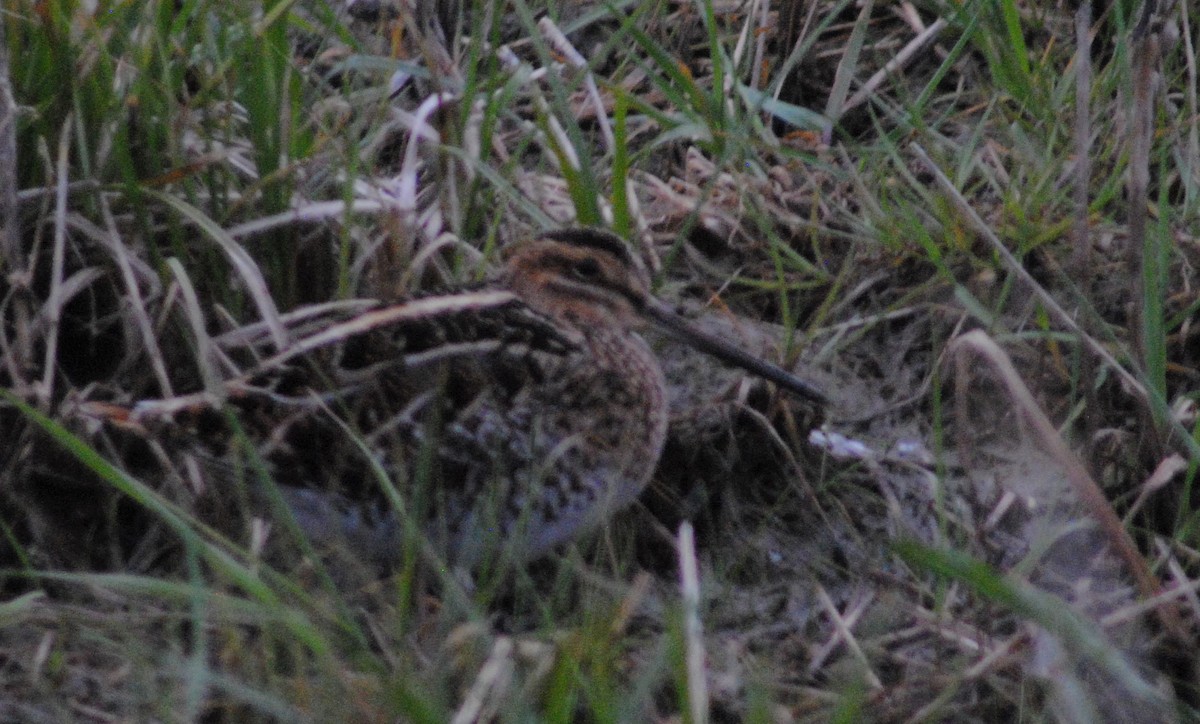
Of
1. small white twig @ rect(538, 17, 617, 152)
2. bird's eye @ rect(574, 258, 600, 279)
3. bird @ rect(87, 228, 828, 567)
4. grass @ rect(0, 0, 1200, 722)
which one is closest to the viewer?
grass @ rect(0, 0, 1200, 722)

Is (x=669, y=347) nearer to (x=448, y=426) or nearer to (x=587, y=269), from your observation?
(x=587, y=269)

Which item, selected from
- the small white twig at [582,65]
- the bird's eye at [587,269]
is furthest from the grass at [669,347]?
the bird's eye at [587,269]

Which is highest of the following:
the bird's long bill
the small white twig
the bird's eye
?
the small white twig

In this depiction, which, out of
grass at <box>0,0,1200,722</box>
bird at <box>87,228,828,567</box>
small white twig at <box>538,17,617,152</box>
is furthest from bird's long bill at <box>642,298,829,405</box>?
small white twig at <box>538,17,617,152</box>

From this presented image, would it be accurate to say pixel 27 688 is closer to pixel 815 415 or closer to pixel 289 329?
pixel 289 329

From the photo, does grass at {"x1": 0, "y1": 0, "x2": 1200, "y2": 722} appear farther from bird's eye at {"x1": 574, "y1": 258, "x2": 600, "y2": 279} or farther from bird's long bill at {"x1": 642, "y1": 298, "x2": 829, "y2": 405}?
bird's eye at {"x1": 574, "y1": 258, "x2": 600, "y2": 279}

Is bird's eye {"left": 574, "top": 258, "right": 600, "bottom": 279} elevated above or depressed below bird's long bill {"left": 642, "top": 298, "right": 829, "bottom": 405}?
above

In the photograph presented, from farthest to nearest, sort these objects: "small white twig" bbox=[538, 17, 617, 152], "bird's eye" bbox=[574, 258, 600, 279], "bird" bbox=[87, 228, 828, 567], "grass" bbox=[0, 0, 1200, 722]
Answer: "small white twig" bbox=[538, 17, 617, 152] < "bird's eye" bbox=[574, 258, 600, 279] < "bird" bbox=[87, 228, 828, 567] < "grass" bbox=[0, 0, 1200, 722]

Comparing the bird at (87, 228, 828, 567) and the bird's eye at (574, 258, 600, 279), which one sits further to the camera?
the bird's eye at (574, 258, 600, 279)
